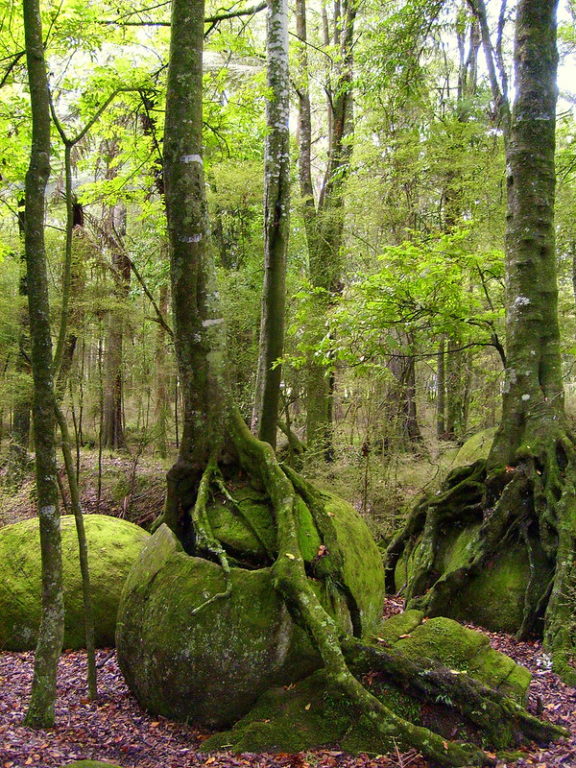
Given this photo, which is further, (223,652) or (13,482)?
(13,482)

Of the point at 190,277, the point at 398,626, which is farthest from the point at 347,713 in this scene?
the point at 190,277

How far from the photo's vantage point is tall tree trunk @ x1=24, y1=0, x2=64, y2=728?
393cm

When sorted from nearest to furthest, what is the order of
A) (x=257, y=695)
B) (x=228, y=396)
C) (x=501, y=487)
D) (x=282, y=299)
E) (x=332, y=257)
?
(x=257, y=695) → (x=228, y=396) → (x=501, y=487) → (x=282, y=299) → (x=332, y=257)

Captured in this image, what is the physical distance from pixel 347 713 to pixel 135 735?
155cm

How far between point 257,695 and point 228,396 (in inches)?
97.7

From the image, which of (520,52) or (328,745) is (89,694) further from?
(520,52)

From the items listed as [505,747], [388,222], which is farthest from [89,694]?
[388,222]

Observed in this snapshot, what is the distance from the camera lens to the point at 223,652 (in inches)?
156

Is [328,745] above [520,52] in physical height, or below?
below

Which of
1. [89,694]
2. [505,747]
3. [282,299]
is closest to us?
[505,747]

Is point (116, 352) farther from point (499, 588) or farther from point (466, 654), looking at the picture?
point (466, 654)

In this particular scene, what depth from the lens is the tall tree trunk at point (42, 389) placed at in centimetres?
393

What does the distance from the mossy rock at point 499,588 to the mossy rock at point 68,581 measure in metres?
3.67

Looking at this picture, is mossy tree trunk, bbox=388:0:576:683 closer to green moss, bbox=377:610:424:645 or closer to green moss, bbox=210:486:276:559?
green moss, bbox=377:610:424:645
